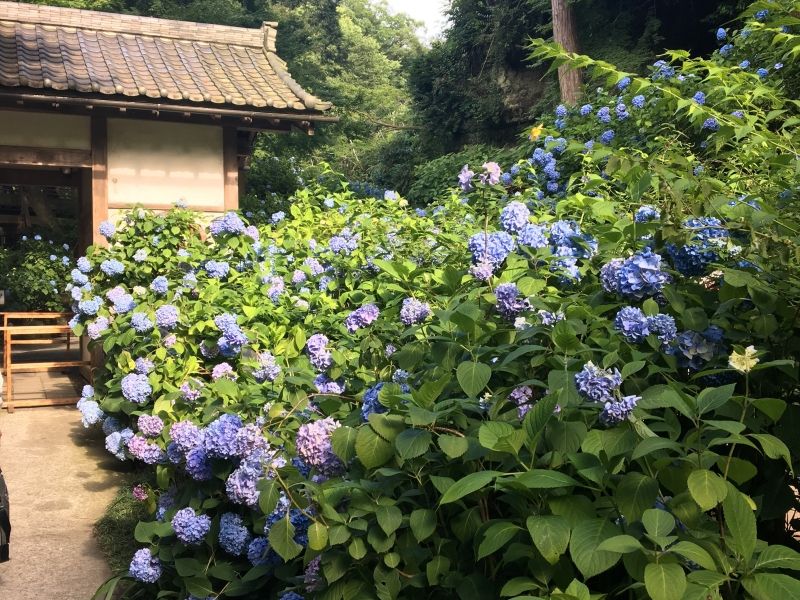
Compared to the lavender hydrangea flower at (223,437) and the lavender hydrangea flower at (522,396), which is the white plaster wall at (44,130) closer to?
the lavender hydrangea flower at (223,437)

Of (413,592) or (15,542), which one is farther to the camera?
(15,542)

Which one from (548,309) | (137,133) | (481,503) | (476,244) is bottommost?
(481,503)

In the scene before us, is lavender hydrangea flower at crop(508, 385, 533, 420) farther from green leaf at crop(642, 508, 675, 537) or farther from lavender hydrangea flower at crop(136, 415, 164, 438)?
lavender hydrangea flower at crop(136, 415, 164, 438)

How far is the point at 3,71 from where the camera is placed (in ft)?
21.0

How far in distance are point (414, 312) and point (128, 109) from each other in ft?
18.3

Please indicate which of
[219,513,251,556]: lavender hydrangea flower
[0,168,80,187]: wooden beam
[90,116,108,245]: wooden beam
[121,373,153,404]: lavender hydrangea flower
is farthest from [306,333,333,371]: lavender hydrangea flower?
[0,168,80,187]: wooden beam

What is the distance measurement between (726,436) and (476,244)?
89cm

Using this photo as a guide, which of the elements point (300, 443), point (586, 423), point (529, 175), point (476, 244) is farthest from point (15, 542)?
point (529, 175)

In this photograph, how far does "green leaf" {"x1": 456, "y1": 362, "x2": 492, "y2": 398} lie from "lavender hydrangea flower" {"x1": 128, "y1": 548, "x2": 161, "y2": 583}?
1584mm

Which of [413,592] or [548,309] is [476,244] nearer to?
[548,309]

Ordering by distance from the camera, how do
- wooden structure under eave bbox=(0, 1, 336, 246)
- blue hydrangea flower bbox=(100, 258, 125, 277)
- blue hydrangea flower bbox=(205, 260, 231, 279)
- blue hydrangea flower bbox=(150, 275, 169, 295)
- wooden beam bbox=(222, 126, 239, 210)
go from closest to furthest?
blue hydrangea flower bbox=(205, 260, 231, 279) → blue hydrangea flower bbox=(150, 275, 169, 295) → blue hydrangea flower bbox=(100, 258, 125, 277) → wooden structure under eave bbox=(0, 1, 336, 246) → wooden beam bbox=(222, 126, 239, 210)

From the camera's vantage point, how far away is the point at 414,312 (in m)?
2.12

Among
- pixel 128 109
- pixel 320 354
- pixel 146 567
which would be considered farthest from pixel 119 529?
pixel 128 109

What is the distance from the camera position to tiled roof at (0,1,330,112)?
6.71 meters
